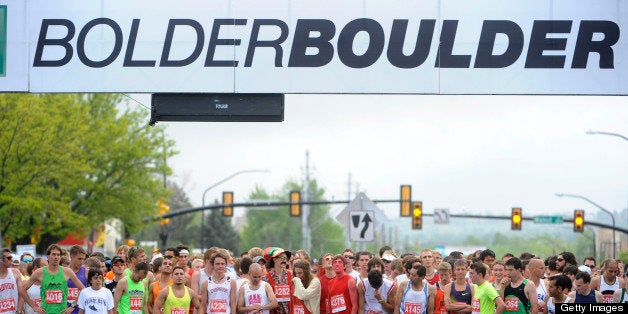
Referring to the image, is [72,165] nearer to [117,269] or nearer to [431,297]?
[117,269]

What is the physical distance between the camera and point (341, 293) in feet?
57.6

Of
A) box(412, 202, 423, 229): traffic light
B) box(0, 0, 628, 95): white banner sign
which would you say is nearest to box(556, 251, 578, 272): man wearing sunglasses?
box(0, 0, 628, 95): white banner sign

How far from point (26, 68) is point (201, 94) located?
9.64 feet

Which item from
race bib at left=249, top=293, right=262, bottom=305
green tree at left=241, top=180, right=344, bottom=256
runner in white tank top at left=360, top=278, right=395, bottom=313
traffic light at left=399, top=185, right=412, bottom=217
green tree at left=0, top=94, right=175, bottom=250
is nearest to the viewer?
race bib at left=249, top=293, right=262, bottom=305

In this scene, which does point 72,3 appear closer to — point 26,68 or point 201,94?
point 26,68

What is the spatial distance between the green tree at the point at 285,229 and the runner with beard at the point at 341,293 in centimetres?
13630

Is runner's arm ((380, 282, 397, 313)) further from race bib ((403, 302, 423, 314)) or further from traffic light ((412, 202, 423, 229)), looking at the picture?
traffic light ((412, 202, 423, 229))

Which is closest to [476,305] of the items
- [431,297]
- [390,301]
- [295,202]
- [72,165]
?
[431,297]

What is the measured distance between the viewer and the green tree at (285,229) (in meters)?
155

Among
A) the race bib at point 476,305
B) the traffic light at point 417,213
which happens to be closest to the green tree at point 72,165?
the traffic light at point 417,213

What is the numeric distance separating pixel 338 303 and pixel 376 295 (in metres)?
0.58

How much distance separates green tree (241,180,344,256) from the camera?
155375 mm

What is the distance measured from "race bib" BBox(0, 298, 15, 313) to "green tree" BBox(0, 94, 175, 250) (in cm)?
2747

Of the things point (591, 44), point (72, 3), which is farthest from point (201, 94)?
point (591, 44)
